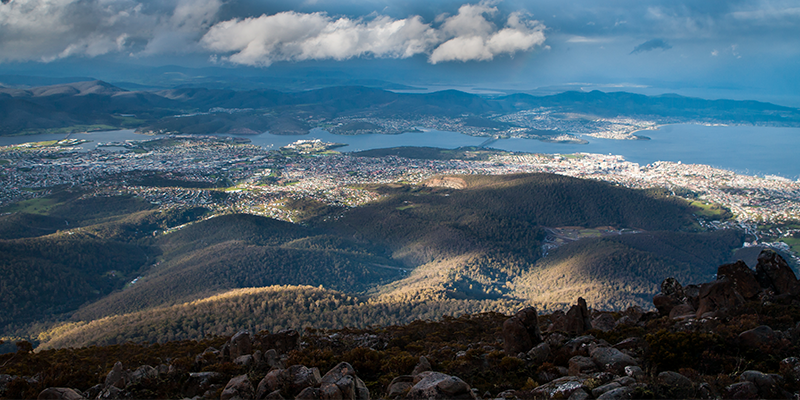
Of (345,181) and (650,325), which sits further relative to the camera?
(345,181)

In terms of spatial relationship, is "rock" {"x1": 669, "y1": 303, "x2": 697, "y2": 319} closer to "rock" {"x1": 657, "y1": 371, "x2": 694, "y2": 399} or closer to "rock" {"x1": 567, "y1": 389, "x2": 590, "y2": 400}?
"rock" {"x1": 657, "y1": 371, "x2": 694, "y2": 399}

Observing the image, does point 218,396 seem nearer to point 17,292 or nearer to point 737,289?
point 737,289

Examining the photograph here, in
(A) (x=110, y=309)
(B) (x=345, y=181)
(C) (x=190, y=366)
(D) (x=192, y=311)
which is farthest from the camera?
(B) (x=345, y=181)

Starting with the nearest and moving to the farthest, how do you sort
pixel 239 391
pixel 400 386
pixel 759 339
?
pixel 239 391 → pixel 400 386 → pixel 759 339

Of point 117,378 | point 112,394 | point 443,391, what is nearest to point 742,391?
point 443,391

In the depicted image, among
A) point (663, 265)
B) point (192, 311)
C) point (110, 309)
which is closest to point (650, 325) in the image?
point (192, 311)

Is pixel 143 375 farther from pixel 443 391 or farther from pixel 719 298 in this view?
pixel 719 298

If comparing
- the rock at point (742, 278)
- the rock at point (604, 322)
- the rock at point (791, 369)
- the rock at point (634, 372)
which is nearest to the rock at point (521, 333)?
the rock at point (634, 372)
